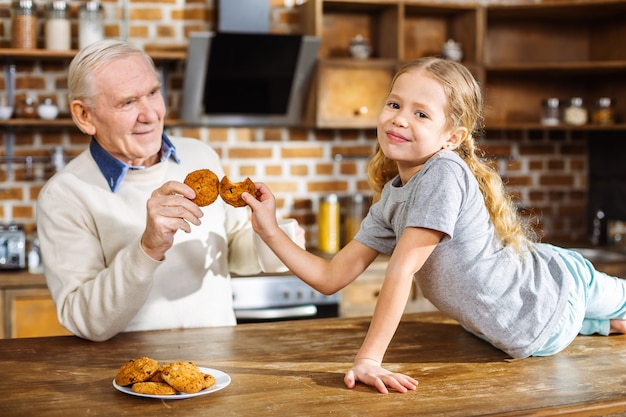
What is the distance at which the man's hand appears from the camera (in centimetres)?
186

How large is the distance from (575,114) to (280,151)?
1.60 m

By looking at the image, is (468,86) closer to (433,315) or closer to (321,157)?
(433,315)

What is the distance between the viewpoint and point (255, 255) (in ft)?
7.79

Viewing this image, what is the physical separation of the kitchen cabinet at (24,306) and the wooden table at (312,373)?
1.55 metres

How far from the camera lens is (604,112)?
429 centimetres

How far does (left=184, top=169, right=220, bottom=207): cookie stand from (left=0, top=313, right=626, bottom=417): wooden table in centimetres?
35

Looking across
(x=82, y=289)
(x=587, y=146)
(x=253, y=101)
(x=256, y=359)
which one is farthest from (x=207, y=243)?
(x=587, y=146)

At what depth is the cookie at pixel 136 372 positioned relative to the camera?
1536 mm

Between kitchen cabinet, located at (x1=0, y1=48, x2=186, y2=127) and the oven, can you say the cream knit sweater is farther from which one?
kitchen cabinet, located at (x1=0, y1=48, x2=186, y2=127)

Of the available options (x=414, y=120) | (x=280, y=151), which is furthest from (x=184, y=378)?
(x=280, y=151)

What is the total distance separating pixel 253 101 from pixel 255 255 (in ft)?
5.98

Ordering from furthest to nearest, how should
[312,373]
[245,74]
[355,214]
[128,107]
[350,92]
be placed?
[355,214] < [350,92] < [245,74] < [128,107] < [312,373]

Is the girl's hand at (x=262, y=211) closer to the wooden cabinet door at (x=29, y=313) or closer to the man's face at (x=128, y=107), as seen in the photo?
the man's face at (x=128, y=107)

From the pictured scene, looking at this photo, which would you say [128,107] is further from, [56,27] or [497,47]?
[497,47]
